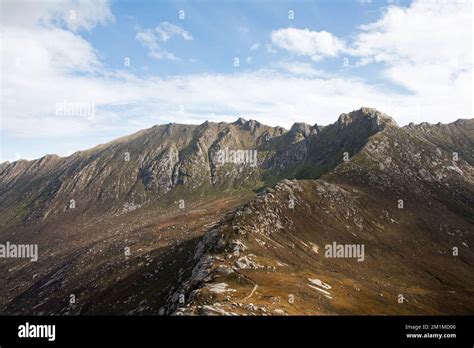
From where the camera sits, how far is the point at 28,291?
172375mm

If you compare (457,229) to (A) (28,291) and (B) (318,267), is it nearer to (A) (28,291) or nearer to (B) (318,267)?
(B) (318,267)

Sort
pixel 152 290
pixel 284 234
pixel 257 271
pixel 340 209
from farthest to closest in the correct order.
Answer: pixel 340 209 < pixel 284 234 < pixel 152 290 < pixel 257 271

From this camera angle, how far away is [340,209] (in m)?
157

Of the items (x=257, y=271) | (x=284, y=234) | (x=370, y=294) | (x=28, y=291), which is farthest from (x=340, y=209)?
(x=28, y=291)
